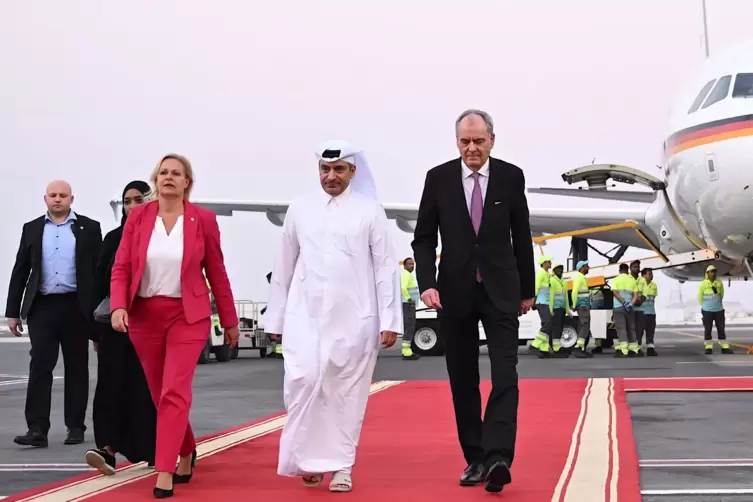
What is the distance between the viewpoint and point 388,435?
9242mm

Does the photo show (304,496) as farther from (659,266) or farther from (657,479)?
(659,266)

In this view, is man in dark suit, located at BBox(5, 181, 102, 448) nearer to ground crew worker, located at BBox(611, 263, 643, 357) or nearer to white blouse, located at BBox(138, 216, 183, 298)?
white blouse, located at BBox(138, 216, 183, 298)

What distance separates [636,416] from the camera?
10453 millimetres

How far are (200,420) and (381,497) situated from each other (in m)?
4.83

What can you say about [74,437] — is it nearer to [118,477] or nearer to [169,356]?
[118,477]

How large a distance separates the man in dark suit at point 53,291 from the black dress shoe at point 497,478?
409cm

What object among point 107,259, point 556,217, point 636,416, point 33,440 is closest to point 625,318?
point 556,217

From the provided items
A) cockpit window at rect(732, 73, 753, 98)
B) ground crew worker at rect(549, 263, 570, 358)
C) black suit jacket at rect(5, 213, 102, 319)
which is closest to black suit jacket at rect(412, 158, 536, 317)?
black suit jacket at rect(5, 213, 102, 319)

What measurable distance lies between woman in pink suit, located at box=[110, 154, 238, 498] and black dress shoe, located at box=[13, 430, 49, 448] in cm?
245

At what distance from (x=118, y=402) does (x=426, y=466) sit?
6.02ft

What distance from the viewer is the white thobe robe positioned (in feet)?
21.7

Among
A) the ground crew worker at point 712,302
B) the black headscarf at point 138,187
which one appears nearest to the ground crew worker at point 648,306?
the ground crew worker at point 712,302

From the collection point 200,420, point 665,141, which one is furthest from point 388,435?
point 665,141

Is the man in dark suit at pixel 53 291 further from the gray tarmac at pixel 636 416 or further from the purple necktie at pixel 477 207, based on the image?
the purple necktie at pixel 477 207
